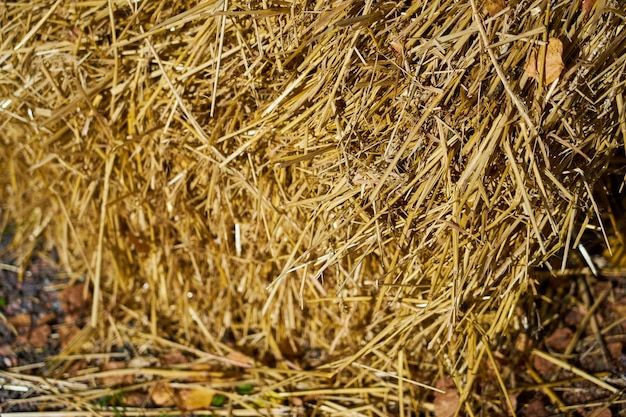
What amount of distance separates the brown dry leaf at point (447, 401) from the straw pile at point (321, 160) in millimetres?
44

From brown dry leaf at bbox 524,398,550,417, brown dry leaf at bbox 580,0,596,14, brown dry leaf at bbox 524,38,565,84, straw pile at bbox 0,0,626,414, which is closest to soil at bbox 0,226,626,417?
brown dry leaf at bbox 524,398,550,417

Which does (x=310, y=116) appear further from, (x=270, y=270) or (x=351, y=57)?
(x=270, y=270)

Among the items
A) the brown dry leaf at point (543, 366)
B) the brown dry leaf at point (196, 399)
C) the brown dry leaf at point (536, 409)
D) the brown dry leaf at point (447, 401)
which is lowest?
the brown dry leaf at point (536, 409)

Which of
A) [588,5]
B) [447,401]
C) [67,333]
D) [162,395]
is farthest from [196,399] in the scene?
[588,5]

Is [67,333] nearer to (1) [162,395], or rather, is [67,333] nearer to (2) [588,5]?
(1) [162,395]

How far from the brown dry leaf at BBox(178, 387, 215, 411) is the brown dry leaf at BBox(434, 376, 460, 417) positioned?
645 millimetres

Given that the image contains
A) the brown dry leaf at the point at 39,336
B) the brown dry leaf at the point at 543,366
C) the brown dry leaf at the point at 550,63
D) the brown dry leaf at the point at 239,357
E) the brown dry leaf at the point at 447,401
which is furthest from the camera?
the brown dry leaf at the point at 39,336

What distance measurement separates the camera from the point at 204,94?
1628 millimetres

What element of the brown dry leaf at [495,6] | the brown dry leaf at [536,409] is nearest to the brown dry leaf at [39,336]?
the brown dry leaf at [536,409]

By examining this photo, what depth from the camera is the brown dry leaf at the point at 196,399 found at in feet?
6.14

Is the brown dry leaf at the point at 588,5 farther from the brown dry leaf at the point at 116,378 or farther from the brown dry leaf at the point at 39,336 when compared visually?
the brown dry leaf at the point at 39,336

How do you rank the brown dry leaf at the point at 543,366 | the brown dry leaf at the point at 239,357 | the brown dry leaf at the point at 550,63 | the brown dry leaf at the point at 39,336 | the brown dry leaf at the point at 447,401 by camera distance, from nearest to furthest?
the brown dry leaf at the point at 550,63 → the brown dry leaf at the point at 447,401 → the brown dry leaf at the point at 543,366 → the brown dry leaf at the point at 239,357 → the brown dry leaf at the point at 39,336

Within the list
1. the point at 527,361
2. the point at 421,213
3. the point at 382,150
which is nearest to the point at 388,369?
the point at 527,361

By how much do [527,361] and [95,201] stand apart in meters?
1.36
